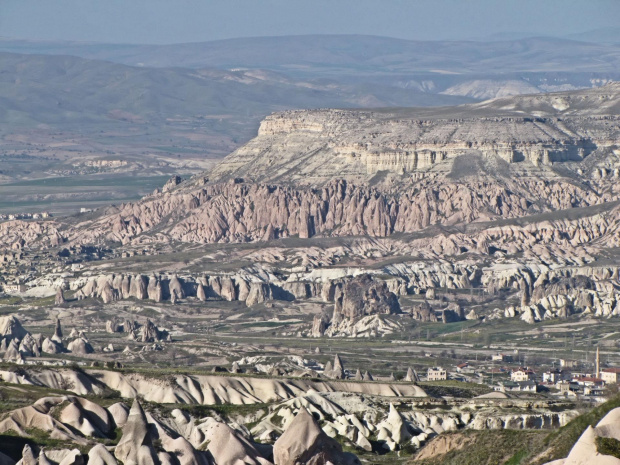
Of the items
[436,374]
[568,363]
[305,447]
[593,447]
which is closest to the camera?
[593,447]

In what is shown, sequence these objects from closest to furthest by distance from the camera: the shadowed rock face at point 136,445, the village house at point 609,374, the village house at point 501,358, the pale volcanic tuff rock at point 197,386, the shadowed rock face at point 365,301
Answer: the shadowed rock face at point 136,445 < the pale volcanic tuff rock at point 197,386 < the village house at point 609,374 < the village house at point 501,358 < the shadowed rock face at point 365,301

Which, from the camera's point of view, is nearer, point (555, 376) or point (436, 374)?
point (436, 374)

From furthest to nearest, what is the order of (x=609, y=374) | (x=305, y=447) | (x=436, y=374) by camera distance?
(x=436, y=374), (x=609, y=374), (x=305, y=447)

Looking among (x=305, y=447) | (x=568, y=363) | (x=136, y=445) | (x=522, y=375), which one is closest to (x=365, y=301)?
(x=568, y=363)

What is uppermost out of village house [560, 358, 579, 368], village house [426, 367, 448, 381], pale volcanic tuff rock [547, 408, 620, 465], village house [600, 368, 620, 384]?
pale volcanic tuff rock [547, 408, 620, 465]

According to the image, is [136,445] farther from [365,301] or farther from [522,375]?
[365,301]

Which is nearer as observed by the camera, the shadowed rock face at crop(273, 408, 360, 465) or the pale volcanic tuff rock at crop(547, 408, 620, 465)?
the pale volcanic tuff rock at crop(547, 408, 620, 465)

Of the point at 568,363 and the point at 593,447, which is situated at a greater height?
the point at 593,447

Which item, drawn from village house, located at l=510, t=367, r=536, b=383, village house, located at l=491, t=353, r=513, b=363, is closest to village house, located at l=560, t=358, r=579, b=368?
village house, located at l=491, t=353, r=513, b=363

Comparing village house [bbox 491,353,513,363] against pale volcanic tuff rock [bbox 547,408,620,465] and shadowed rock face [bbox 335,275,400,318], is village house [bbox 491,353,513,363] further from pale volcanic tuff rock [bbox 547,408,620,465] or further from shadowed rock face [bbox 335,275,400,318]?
pale volcanic tuff rock [bbox 547,408,620,465]

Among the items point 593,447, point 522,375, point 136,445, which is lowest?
point 522,375

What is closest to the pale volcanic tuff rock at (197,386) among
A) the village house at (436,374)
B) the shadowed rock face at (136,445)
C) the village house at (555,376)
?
the shadowed rock face at (136,445)

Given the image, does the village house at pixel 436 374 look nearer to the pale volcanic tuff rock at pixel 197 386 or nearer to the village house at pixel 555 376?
the village house at pixel 555 376
